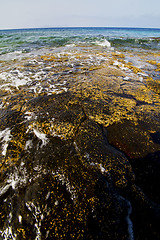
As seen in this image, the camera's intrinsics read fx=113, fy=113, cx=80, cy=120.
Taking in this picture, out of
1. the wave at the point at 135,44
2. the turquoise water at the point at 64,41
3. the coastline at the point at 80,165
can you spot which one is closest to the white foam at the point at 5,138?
the coastline at the point at 80,165

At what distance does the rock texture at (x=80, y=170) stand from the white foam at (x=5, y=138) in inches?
0.9

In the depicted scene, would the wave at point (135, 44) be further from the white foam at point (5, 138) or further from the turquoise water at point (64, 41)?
the white foam at point (5, 138)

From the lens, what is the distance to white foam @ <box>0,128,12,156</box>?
2.40 m

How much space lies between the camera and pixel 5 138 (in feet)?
8.61

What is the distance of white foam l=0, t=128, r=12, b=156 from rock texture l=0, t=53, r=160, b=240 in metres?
0.02

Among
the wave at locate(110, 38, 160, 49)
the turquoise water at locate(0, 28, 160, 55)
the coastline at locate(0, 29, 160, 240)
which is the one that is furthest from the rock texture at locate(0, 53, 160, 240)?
the wave at locate(110, 38, 160, 49)

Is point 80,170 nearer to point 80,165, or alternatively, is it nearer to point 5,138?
point 80,165

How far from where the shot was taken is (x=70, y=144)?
2.41 metres

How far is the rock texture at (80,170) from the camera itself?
1.49m

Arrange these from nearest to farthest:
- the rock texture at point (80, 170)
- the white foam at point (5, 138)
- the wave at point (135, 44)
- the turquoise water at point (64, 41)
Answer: the rock texture at point (80, 170) → the white foam at point (5, 138) → the turquoise water at point (64, 41) → the wave at point (135, 44)

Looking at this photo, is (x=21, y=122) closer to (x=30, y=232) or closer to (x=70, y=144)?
(x=70, y=144)

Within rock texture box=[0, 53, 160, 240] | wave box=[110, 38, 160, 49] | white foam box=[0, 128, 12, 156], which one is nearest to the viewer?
rock texture box=[0, 53, 160, 240]

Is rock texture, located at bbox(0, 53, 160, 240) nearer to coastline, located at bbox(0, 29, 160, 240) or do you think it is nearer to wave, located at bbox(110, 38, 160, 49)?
coastline, located at bbox(0, 29, 160, 240)

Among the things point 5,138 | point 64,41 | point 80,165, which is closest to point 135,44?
point 64,41
